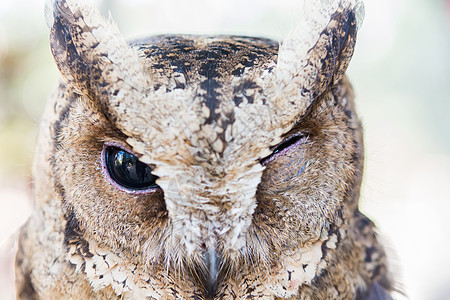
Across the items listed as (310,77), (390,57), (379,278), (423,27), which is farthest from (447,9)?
Result: (310,77)

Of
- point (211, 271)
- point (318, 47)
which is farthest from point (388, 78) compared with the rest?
point (211, 271)

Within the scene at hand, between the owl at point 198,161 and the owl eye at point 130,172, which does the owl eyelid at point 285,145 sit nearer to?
the owl at point 198,161

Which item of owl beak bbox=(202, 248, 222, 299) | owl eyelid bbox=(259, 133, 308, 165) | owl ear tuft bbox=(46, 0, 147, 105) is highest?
owl ear tuft bbox=(46, 0, 147, 105)

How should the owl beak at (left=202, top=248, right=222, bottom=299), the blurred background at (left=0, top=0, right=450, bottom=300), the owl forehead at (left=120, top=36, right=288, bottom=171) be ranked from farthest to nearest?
the blurred background at (left=0, top=0, right=450, bottom=300) → the owl beak at (left=202, top=248, right=222, bottom=299) → the owl forehead at (left=120, top=36, right=288, bottom=171)

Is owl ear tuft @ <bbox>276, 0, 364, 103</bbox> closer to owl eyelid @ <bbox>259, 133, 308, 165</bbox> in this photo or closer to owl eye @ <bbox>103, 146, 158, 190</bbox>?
owl eyelid @ <bbox>259, 133, 308, 165</bbox>

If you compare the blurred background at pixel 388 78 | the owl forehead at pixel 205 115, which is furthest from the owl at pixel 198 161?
the blurred background at pixel 388 78

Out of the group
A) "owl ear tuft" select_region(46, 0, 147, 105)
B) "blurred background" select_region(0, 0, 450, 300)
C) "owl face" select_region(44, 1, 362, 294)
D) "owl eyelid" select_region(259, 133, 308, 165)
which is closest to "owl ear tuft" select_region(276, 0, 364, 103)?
"owl face" select_region(44, 1, 362, 294)
